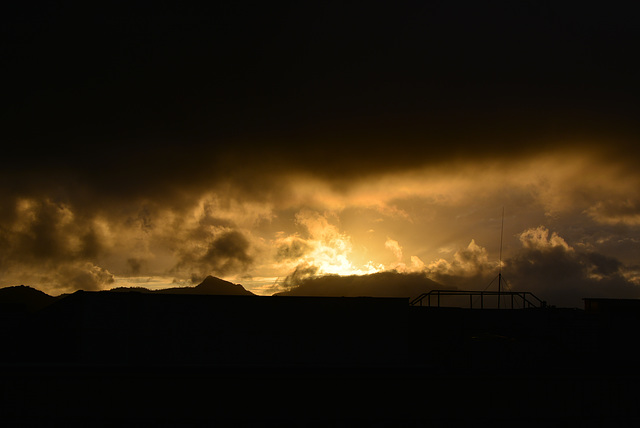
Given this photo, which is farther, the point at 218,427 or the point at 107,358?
the point at 107,358

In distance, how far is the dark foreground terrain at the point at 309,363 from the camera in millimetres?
13398

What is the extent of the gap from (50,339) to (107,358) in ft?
15.4

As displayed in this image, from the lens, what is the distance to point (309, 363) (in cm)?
2581

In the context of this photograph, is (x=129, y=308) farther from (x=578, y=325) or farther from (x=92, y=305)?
(x=578, y=325)

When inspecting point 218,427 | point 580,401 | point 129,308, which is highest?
point 129,308

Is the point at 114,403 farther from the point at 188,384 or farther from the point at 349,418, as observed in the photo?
the point at 349,418

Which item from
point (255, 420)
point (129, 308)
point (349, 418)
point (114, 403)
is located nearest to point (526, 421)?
point (349, 418)

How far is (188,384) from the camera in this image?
44.3 ft

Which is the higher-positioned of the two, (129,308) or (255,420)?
(129,308)

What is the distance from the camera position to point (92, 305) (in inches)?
974

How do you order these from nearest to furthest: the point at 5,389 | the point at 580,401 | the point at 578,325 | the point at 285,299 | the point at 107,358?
the point at 5,389 → the point at 580,401 → the point at 107,358 → the point at 285,299 → the point at 578,325

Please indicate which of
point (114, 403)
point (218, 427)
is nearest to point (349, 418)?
point (218, 427)

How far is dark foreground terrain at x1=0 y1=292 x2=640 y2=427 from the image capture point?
1340 centimetres

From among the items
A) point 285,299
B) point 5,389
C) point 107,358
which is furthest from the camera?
point 285,299
